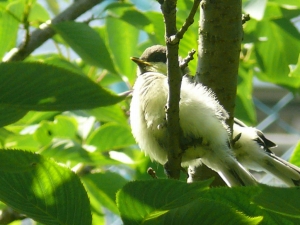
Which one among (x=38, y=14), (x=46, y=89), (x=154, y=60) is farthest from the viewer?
(x=154, y=60)

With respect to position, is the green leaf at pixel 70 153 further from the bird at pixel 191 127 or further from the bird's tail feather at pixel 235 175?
the bird's tail feather at pixel 235 175

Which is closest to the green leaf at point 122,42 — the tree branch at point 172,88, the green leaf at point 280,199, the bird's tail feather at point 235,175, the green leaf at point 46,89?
the bird's tail feather at point 235,175

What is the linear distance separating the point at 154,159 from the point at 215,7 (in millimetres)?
782

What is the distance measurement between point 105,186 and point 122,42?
0.76 metres

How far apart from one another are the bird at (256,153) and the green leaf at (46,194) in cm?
152

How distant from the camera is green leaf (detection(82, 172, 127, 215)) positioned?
2453 millimetres

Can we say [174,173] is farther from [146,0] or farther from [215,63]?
[146,0]

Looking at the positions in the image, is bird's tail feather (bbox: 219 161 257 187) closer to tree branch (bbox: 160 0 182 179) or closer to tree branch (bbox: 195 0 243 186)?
tree branch (bbox: 195 0 243 186)

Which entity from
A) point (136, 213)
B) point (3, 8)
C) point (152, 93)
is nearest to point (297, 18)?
point (152, 93)

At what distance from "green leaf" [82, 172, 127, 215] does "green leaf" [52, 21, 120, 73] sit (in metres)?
0.49

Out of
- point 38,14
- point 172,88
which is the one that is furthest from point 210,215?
point 38,14

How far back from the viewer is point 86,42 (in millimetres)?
2289

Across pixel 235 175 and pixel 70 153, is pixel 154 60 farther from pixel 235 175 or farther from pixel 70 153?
pixel 70 153

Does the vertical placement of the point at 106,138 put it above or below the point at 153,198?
below
